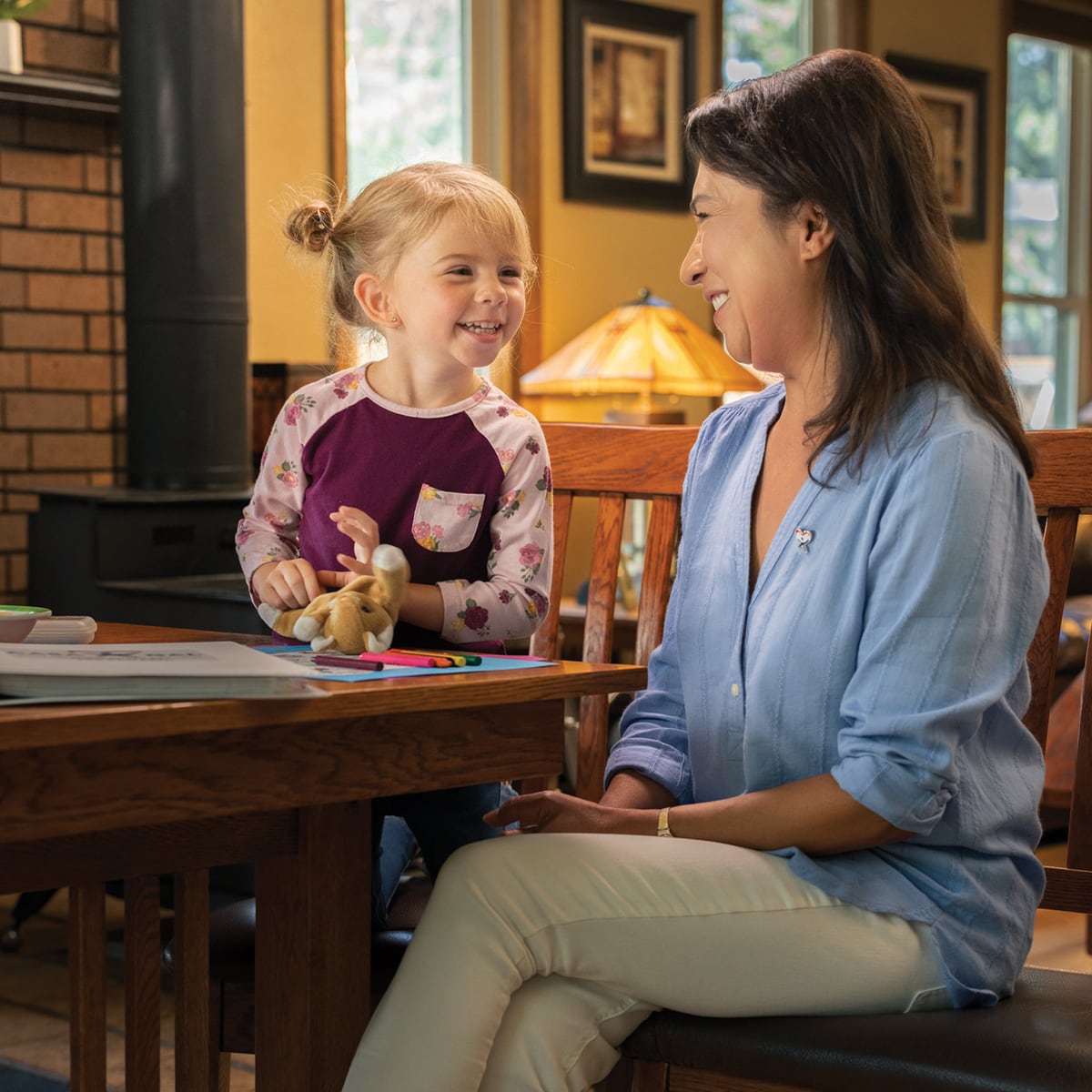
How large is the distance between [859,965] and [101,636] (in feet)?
2.18

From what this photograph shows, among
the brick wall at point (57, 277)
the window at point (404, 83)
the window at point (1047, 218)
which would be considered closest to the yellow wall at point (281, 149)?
the window at point (404, 83)

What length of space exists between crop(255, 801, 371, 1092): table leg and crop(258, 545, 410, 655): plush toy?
4.9 inches

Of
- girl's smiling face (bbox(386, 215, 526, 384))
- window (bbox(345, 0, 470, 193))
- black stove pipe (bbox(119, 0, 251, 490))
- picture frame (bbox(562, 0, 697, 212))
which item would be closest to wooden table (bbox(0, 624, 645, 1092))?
girl's smiling face (bbox(386, 215, 526, 384))

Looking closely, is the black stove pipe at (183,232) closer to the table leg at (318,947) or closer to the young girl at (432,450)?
the young girl at (432,450)

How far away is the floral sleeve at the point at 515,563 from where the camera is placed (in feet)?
4.98

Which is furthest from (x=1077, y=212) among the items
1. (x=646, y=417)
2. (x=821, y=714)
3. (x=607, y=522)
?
(x=821, y=714)

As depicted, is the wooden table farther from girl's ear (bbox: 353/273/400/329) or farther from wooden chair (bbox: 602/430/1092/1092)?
girl's ear (bbox: 353/273/400/329)

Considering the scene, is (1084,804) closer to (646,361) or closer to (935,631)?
(935,631)

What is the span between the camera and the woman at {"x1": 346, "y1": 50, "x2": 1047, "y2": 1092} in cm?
127

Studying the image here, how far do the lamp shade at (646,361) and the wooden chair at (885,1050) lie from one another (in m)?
3.10

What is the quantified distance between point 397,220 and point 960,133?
5.55 m

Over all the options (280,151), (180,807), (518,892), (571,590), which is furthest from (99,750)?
(571,590)

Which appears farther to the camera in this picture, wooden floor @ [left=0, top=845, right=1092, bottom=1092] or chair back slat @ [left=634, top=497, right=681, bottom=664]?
wooden floor @ [left=0, top=845, right=1092, bottom=1092]

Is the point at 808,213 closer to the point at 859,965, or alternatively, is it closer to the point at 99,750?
the point at 859,965
